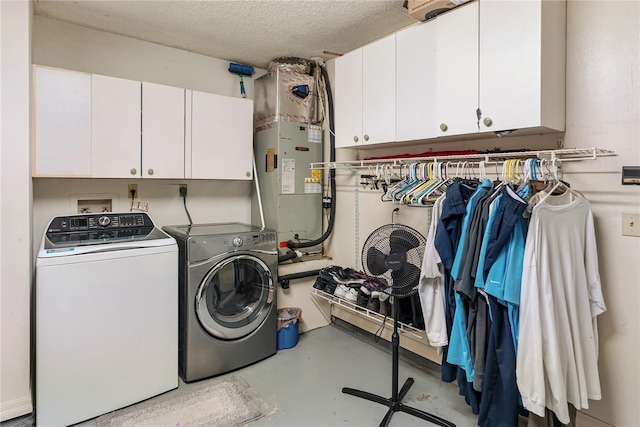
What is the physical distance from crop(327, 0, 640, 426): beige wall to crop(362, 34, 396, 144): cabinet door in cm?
93

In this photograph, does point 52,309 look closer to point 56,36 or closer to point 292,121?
point 56,36

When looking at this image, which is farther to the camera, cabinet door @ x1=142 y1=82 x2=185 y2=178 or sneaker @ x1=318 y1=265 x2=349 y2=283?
sneaker @ x1=318 y1=265 x2=349 y2=283

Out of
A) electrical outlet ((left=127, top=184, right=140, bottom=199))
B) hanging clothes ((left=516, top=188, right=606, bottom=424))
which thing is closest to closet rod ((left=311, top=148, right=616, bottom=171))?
hanging clothes ((left=516, top=188, right=606, bottom=424))

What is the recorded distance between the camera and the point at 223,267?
249 cm

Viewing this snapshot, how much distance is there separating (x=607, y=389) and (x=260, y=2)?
283 centimetres

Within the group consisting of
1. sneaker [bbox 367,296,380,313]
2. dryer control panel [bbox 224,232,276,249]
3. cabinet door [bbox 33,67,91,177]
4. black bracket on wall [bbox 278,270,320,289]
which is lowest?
sneaker [bbox 367,296,380,313]

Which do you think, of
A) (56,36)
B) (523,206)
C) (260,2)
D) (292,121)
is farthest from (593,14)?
(56,36)

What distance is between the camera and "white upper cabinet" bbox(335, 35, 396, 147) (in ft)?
7.57

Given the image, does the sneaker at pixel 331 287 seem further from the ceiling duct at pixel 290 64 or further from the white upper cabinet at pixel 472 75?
the ceiling duct at pixel 290 64

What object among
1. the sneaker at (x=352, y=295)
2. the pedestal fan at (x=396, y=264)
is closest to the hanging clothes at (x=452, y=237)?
the pedestal fan at (x=396, y=264)

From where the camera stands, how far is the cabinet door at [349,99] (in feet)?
8.32

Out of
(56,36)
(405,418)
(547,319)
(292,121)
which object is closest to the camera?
(547,319)

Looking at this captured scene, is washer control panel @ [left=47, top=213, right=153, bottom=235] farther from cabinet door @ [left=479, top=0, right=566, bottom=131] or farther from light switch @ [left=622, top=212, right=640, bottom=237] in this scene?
light switch @ [left=622, top=212, right=640, bottom=237]

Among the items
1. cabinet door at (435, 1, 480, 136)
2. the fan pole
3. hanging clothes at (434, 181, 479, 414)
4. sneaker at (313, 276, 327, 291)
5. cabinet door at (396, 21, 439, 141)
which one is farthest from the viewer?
sneaker at (313, 276, 327, 291)
